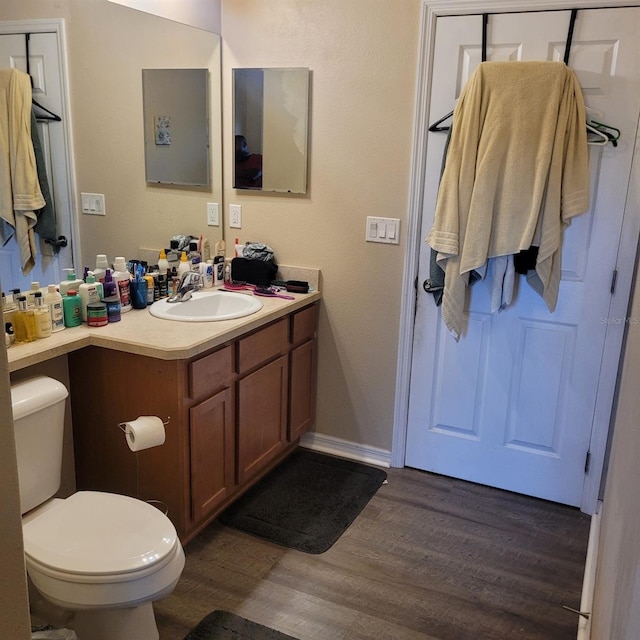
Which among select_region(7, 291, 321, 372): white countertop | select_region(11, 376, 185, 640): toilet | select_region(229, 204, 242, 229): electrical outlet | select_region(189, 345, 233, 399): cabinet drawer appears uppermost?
select_region(229, 204, 242, 229): electrical outlet

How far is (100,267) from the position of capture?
2.50 meters

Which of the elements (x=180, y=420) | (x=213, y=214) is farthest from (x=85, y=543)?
(x=213, y=214)

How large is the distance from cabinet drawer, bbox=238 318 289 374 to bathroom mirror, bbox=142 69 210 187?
86 centimetres

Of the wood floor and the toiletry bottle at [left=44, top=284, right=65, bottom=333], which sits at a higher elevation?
the toiletry bottle at [left=44, top=284, right=65, bottom=333]

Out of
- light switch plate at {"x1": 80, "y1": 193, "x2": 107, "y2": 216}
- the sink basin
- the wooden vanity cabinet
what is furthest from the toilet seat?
light switch plate at {"x1": 80, "y1": 193, "x2": 107, "y2": 216}

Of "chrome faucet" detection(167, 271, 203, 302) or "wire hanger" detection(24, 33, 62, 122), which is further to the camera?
"chrome faucet" detection(167, 271, 203, 302)

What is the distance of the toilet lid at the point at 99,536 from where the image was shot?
1.69 metres

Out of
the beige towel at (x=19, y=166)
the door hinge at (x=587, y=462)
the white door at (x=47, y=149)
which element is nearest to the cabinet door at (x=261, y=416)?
the white door at (x=47, y=149)

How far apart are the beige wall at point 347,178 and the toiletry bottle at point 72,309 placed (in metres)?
1.07

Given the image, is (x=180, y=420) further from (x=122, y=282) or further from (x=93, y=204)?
(x=93, y=204)

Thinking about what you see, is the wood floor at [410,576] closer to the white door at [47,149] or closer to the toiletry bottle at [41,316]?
the toiletry bottle at [41,316]

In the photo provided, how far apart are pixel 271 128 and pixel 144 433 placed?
163 centimetres

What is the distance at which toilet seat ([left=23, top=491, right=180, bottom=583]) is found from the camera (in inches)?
65.9

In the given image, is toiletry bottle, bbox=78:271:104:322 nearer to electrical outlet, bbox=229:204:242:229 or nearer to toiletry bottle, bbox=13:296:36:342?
toiletry bottle, bbox=13:296:36:342
